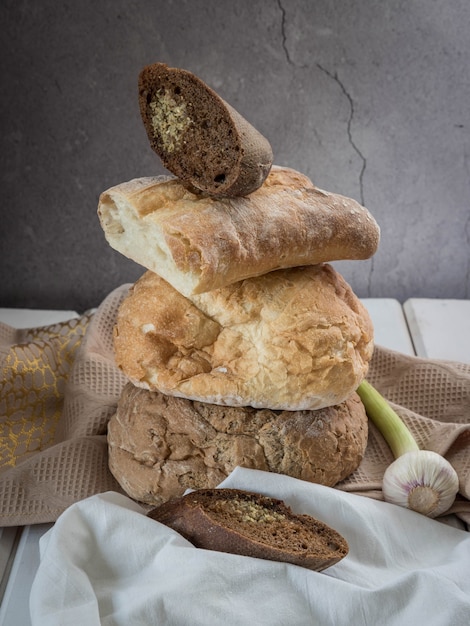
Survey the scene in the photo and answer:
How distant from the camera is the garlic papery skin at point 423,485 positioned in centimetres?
166

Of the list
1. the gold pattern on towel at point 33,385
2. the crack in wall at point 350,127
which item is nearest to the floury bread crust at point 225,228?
the gold pattern on towel at point 33,385

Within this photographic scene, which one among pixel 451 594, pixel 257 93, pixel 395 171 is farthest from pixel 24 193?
pixel 451 594

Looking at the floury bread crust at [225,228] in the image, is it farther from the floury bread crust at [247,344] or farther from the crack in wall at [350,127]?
the crack in wall at [350,127]

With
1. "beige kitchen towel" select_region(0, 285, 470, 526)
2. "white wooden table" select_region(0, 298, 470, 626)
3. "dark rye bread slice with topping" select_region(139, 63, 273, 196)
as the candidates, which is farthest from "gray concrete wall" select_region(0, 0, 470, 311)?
"dark rye bread slice with topping" select_region(139, 63, 273, 196)

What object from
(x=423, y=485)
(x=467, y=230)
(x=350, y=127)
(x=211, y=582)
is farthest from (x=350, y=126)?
(x=211, y=582)

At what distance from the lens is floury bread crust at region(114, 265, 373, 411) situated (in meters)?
1.59

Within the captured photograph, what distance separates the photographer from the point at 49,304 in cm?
294

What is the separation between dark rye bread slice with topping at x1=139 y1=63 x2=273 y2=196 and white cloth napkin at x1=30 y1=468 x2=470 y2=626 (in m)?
0.62

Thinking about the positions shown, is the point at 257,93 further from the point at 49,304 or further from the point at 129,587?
the point at 129,587

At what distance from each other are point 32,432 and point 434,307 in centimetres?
141

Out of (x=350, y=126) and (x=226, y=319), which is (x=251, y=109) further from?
(x=226, y=319)

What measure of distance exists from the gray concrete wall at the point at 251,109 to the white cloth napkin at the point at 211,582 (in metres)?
1.44

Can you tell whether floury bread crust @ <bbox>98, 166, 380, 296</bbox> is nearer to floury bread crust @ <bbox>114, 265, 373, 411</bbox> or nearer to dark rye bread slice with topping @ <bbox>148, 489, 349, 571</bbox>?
floury bread crust @ <bbox>114, 265, 373, 411</bbox>

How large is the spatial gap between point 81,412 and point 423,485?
81 centimetres
